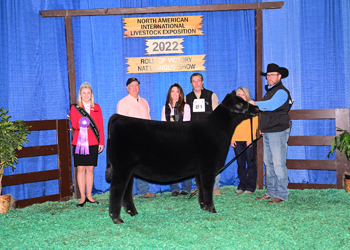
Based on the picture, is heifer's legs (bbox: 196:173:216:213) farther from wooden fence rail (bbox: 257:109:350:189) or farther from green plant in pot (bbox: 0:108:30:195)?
green plant in pot (bbox: 0:108:30:195)

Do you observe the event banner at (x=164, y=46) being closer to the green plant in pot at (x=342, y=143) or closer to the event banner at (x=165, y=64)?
the event banner at (x=165, y=64)

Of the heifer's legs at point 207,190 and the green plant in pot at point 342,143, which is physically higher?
the green plant in pot at point 342,143

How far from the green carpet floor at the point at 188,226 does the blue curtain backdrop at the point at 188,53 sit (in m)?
1.19

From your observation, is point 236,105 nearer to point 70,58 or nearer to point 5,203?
point 70,58

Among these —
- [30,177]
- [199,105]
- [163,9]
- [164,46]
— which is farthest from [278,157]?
[30,177]

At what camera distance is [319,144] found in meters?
5.37

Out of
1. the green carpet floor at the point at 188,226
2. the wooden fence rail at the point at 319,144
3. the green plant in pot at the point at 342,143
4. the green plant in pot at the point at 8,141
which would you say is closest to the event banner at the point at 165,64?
the wooden fence rail at the point at 319,144

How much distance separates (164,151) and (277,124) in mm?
1912

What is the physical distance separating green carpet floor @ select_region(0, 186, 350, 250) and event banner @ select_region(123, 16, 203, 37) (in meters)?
3.02

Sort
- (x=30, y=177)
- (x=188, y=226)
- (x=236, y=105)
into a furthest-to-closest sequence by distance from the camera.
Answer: (x=30, y=177)
(x=236, y=105)
(x=188, y=226)

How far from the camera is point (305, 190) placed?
209 inches

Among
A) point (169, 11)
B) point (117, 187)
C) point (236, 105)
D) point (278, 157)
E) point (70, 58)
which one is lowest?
Result: point (117, 187)

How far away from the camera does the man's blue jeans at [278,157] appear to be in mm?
4453

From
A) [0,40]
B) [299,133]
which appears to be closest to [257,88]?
[299,133]
